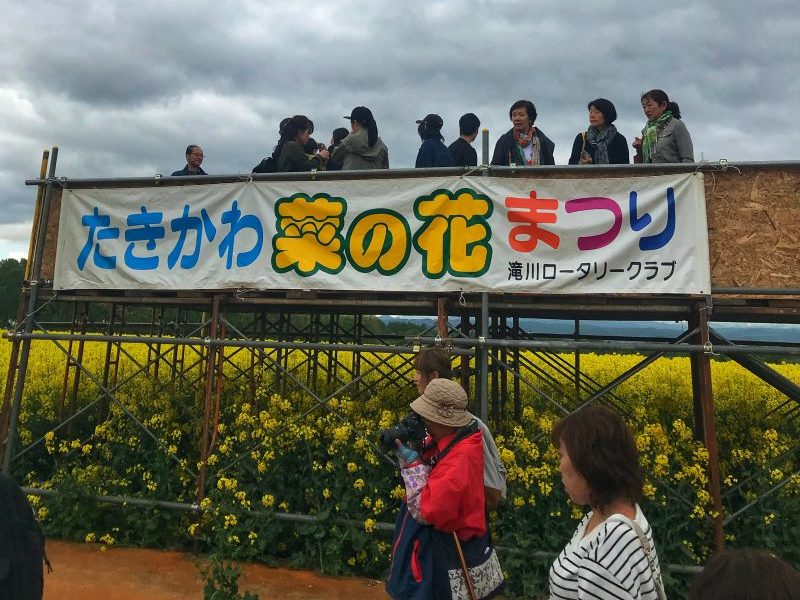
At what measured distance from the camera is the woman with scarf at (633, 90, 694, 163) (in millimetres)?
5488

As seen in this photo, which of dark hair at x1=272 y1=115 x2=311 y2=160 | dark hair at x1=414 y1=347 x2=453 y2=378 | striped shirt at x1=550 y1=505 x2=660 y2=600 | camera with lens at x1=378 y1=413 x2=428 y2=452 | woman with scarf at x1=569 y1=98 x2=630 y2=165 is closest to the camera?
striped shirt at x1=550 y1=505 x2=660 y2=600

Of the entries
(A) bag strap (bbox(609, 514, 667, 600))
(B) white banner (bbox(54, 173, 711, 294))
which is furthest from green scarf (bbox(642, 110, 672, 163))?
(A) bag strap (bbox(609, 514, 667, 600))

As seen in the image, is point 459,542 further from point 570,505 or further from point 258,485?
point 258,485

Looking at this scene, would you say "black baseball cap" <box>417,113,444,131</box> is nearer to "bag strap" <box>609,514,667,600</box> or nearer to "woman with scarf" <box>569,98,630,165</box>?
"woman with scarf" <box>569,98,630,165</box>

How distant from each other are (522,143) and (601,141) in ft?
2.76

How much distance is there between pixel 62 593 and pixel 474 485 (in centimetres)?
443

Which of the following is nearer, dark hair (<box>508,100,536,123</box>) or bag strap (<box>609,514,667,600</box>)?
bag strap (<box>609,514,667,600</box>)

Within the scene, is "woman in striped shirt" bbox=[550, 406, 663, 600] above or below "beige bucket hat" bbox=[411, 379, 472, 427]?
below

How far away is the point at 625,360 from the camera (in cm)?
1645

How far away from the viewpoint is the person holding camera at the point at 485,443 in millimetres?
3105

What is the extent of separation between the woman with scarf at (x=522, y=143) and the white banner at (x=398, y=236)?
0.85 m

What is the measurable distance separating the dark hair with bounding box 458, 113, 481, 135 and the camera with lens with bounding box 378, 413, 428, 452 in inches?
167

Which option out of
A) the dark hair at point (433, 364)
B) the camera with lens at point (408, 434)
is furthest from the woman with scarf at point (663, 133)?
the camera with lens at point (408, 434)

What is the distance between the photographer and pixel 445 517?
268cm
